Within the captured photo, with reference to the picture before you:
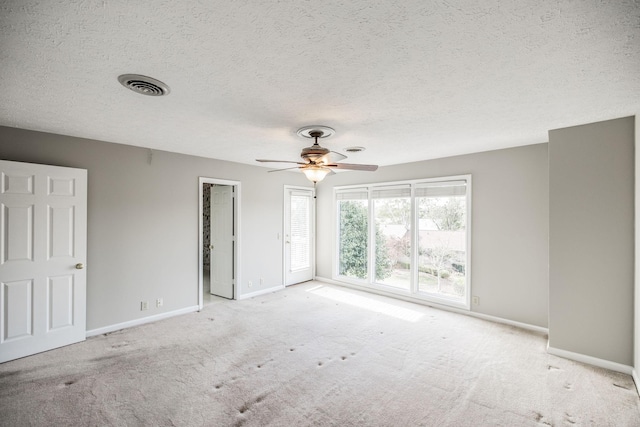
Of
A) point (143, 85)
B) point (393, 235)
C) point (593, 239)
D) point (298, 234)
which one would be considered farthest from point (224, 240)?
point (593, 239)

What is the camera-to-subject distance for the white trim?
284 centimetres

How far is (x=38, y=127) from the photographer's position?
3.14 meters

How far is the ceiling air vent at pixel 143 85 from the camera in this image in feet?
6.48

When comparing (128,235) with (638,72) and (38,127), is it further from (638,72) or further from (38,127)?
(638,72)

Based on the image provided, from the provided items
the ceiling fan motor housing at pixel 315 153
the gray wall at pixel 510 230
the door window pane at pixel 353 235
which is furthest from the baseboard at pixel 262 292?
the gray wall at pixel 510 230

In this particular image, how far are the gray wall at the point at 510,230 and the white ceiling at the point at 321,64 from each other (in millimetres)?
1014

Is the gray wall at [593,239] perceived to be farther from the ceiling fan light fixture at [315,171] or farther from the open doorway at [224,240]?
the open doorway at [224,240]

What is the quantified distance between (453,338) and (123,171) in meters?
4.89

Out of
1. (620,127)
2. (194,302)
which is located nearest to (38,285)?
(194,302)

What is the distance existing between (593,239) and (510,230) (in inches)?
44.6

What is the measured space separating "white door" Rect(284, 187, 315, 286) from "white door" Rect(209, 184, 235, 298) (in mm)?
1193

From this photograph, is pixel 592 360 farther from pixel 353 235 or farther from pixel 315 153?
pixel 353 235

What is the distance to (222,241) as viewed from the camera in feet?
17.9

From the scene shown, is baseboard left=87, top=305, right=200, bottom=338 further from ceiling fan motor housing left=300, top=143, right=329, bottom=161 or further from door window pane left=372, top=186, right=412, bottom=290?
door window pane left=372, top=186, right=412, bottom=290
